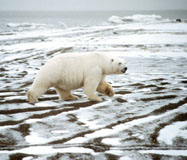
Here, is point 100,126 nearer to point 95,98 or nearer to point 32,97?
point 95,98

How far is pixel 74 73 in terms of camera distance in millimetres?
5633

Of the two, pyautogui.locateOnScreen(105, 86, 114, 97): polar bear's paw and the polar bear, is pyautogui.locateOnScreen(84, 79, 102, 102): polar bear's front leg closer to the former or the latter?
the polar bear

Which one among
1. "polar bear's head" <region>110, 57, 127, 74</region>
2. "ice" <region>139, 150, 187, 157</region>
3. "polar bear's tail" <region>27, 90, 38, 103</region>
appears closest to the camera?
"ice" <region>139, 150, 187, 157</region>

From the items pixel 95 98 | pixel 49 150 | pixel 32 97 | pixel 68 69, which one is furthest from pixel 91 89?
pixel 49 150

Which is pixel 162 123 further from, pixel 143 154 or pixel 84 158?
pixel 84 158

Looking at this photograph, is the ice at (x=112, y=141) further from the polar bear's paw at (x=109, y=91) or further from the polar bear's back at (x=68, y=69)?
the polar bear's paw at (x=109, y=91)

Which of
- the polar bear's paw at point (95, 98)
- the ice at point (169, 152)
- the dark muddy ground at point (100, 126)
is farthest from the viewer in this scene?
the polar bear's paw at point (95, 98)

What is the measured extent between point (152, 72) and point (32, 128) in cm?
608

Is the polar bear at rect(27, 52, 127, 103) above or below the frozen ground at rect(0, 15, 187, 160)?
above

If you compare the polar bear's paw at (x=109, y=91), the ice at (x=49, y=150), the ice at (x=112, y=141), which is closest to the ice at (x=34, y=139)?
the ice at (x=49, y=150)

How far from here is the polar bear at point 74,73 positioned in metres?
5.46

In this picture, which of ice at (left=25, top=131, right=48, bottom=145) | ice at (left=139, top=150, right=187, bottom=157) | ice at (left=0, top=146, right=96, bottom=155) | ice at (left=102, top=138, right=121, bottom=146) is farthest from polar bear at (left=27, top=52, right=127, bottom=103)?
ice at (left=139, top=150, right=187, bottom=157)

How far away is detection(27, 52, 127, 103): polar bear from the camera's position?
546 cm

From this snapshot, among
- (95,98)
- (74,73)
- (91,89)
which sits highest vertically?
(74,73)
